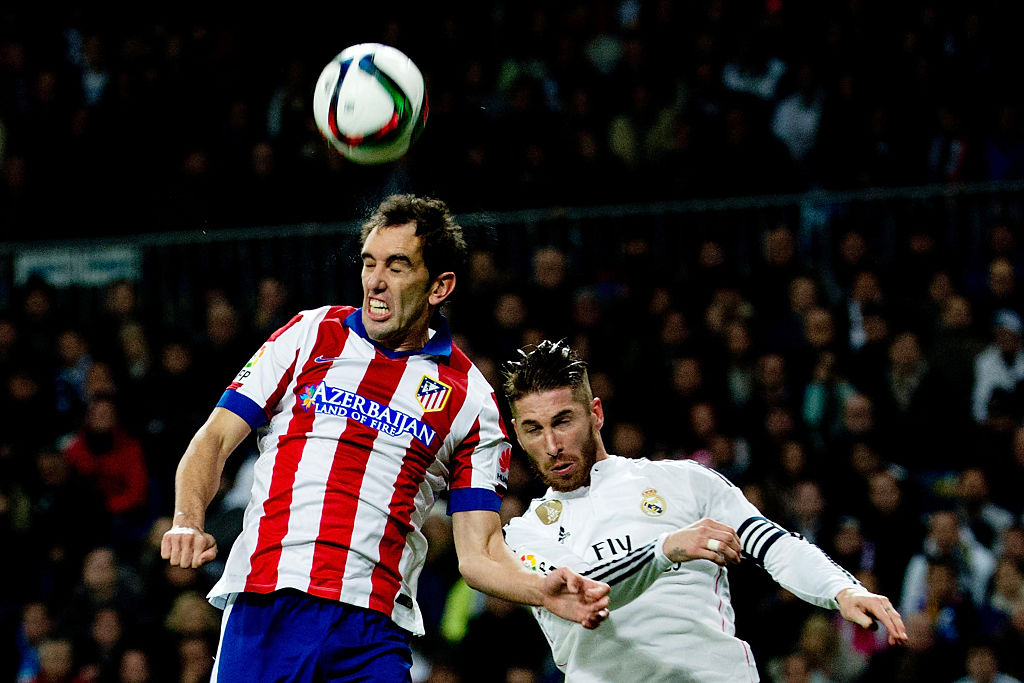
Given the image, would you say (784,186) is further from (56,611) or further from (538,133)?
(56,611)

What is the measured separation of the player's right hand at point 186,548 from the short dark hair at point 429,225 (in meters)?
1.22

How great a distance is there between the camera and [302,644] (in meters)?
3.89

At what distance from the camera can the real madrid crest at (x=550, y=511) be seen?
4598 millimetres

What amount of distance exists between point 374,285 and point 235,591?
1074 millimetres

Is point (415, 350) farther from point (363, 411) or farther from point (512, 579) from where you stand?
point (512, 579)

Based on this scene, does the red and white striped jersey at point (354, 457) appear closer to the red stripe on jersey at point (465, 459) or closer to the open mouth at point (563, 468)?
the red stripe on jersey at point (465, 459)

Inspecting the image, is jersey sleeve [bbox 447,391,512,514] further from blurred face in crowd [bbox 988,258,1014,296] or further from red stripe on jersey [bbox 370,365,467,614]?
blurred face in crowd [bbox 988,258,1014,296]

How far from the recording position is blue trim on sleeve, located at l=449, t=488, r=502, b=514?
4.24 metres

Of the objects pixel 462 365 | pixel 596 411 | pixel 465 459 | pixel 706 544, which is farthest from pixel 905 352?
pixel 706 544

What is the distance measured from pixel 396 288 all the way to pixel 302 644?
1181mm

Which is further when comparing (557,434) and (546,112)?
(546,112)

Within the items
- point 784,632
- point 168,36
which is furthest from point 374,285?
point 168,36

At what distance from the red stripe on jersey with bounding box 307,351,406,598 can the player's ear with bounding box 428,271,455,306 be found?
0.77ft

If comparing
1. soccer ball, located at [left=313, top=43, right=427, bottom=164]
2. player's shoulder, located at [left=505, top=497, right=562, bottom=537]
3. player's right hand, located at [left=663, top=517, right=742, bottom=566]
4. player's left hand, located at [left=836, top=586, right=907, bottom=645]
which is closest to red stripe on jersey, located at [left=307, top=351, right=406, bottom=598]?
player's shoulder, located at [left=505, top=497, right=562, bottom=537]
